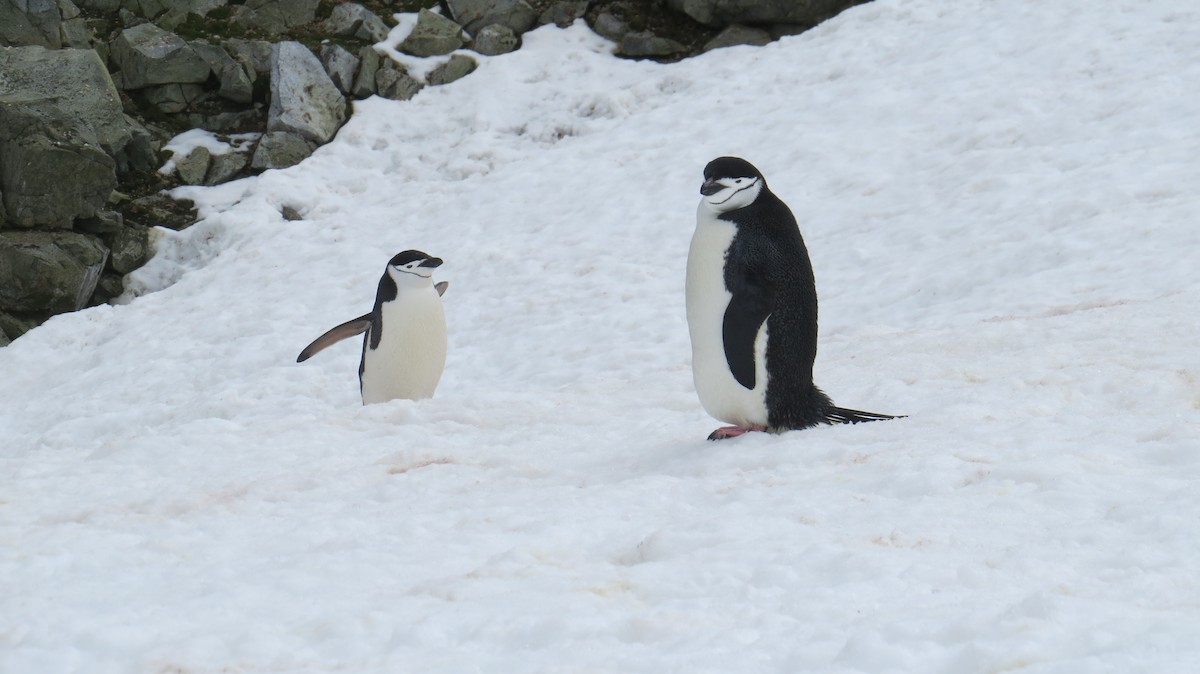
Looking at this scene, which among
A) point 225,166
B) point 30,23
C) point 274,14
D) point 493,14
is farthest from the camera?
point 493,14

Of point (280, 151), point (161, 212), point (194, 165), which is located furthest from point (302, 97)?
point (161, 212)

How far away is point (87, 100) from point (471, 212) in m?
4.87

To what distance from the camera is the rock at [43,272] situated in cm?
1191

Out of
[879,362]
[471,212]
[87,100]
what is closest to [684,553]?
[879,362]

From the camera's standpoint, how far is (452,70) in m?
16.2

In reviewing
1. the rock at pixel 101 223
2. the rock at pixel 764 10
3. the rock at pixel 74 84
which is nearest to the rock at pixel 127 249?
the rock at pixel 101 223

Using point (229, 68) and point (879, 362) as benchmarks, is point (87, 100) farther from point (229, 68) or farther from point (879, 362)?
point (879, 362)

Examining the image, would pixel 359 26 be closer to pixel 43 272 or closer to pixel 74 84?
pixel 74 84

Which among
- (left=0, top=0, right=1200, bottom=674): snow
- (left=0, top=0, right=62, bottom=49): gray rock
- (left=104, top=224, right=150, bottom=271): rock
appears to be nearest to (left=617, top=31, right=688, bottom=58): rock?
(left=0, top=0, right=1200, bottom=674): snow

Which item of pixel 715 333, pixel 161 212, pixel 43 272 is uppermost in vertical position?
pixel 715 333

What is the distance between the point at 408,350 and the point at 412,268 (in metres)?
0.57

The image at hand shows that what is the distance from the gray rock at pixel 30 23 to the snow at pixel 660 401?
131 inches

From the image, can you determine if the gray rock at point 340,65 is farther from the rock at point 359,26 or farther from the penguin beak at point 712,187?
the penguin beak at point 712,187

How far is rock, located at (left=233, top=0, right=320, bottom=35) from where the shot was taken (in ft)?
54.4
